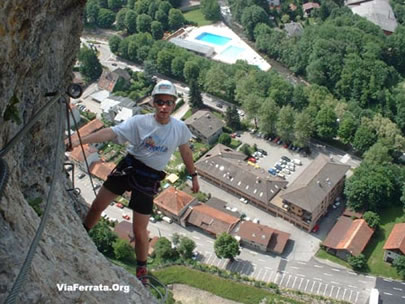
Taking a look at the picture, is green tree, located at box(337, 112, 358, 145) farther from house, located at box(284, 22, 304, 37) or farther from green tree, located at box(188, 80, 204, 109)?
house, located at box(284, 22, 304, 37)

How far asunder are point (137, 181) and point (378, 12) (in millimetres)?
61564

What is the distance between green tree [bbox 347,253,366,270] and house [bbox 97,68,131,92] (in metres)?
32.0

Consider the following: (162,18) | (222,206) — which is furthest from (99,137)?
(162,18)

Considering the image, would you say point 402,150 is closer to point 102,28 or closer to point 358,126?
point 358,126

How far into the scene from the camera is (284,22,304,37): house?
60556 millimetres

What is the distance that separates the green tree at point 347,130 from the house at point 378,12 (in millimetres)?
23291

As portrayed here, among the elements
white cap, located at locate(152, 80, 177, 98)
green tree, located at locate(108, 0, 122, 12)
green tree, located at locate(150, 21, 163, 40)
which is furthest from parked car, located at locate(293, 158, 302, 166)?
green tree, located at locate(108, 0, 122, 12)

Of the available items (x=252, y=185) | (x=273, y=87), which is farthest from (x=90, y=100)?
(x=252, y=185)

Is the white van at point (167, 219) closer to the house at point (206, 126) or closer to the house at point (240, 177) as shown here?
the house at point (240, 177)

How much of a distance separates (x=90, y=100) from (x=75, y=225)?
4570 centimetres

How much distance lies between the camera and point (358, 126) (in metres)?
42.4

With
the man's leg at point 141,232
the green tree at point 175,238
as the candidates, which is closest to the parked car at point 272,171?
the green tree at point 175,238

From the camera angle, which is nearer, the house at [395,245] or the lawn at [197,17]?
the house at [395,245]

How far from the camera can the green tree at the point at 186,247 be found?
31.7m
